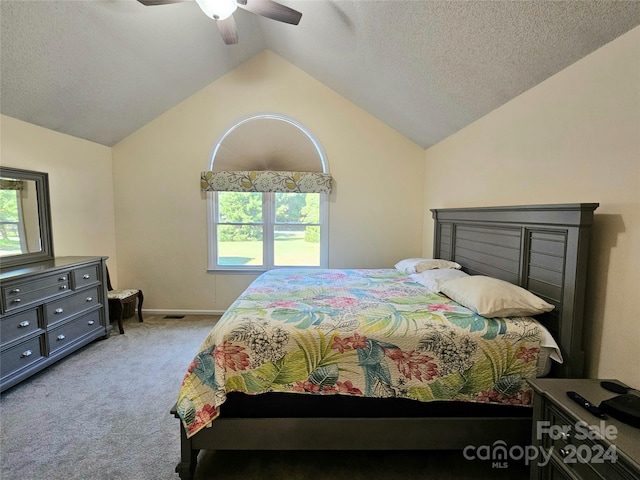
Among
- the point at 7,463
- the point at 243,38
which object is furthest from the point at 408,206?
the point at 7,463

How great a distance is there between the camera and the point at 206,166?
4066mm

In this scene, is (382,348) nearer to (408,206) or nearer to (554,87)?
(554,87)

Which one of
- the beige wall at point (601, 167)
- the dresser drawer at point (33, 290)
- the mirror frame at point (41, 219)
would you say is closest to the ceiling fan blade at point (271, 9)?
the beige wall at point (601, 167)

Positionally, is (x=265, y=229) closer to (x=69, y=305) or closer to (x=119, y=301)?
(x=119, y=301)

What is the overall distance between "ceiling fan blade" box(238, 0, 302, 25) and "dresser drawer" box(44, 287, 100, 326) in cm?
286

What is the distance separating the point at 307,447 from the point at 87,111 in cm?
371

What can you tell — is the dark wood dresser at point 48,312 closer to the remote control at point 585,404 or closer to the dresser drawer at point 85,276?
the dresser drawer at point 85,276

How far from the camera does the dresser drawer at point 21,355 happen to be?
2297 millimetres

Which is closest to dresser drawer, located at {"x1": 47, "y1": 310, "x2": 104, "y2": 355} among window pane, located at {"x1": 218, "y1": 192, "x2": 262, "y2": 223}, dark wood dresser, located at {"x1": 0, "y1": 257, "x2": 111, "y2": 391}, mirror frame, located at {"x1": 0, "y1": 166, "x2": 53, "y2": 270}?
dark wood dresser, located at {"x1": 0, "y1": 257, "x2": 111, "y2": 391}

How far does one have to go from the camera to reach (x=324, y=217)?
4145 millimetres

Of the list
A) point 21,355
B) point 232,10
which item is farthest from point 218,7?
point 21,355

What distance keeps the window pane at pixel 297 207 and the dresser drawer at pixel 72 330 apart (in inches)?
90.5

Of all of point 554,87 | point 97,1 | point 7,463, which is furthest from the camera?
point 97,1

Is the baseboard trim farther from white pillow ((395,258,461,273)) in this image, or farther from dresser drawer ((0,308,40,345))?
white pillow ((395,258,461,273))
